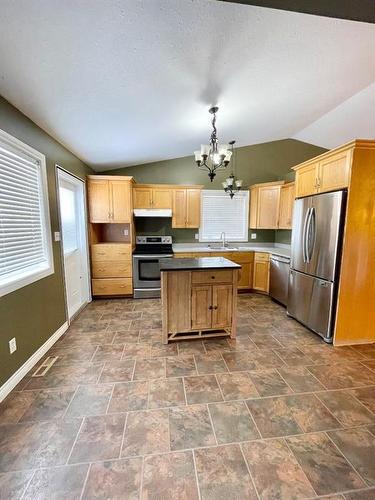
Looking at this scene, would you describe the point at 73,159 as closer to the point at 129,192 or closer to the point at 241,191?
the point at 129,192

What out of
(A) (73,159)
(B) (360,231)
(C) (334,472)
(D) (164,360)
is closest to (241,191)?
(B) (360,231)

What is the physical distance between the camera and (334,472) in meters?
1.34

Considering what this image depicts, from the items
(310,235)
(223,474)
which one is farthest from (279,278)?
(223,474)

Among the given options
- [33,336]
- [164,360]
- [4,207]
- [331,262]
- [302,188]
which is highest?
[302,188]

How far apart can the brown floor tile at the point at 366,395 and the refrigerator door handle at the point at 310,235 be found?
1.45m

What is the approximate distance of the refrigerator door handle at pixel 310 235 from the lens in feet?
9.54

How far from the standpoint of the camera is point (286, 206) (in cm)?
437

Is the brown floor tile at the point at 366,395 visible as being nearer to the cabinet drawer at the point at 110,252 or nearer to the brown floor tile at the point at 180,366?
the brown floor tile at the point at 180,366

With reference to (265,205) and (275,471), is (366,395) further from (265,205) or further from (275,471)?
(265,205)

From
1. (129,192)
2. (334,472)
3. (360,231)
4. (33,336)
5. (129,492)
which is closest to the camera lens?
(129,492)

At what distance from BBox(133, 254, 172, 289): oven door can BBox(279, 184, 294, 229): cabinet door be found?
2.39m

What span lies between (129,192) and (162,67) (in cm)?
255

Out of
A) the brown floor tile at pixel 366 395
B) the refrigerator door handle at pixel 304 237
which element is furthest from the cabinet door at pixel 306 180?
the brown floor tile at pixel 366 395

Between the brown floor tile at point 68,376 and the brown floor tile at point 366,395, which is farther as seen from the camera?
the brown floor tile at point 68,376
